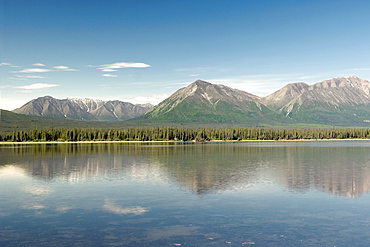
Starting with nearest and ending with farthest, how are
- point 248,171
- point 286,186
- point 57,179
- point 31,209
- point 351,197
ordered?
point 31,209
point 351,197
point 286,186
point 57,179
point 248,171

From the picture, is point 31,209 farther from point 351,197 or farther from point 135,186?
point 351,197

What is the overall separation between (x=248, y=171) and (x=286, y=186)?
17550 mm

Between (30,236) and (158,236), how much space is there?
1010 cm

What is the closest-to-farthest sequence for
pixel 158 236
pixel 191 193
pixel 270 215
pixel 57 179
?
pixel 158 236 < pixel 270 215 < pixel 191 193 < pixel 57 179

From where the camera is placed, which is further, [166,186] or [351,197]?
[166,186]

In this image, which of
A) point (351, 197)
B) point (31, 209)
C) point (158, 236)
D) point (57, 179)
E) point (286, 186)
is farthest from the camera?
point (57, 179)

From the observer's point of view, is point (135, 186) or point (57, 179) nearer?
point (135, 186)

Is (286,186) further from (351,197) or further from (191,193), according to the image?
(191,193)

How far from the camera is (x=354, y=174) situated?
61.3m

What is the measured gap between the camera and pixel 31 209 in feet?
119

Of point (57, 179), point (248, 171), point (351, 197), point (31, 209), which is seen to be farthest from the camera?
point (248, 171)

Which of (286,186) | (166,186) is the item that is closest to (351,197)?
(286,186)

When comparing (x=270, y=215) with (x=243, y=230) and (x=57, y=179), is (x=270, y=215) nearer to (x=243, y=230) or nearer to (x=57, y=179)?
(x=243, y=230)

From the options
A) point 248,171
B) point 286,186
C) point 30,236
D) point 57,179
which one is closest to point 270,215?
point 286,186
